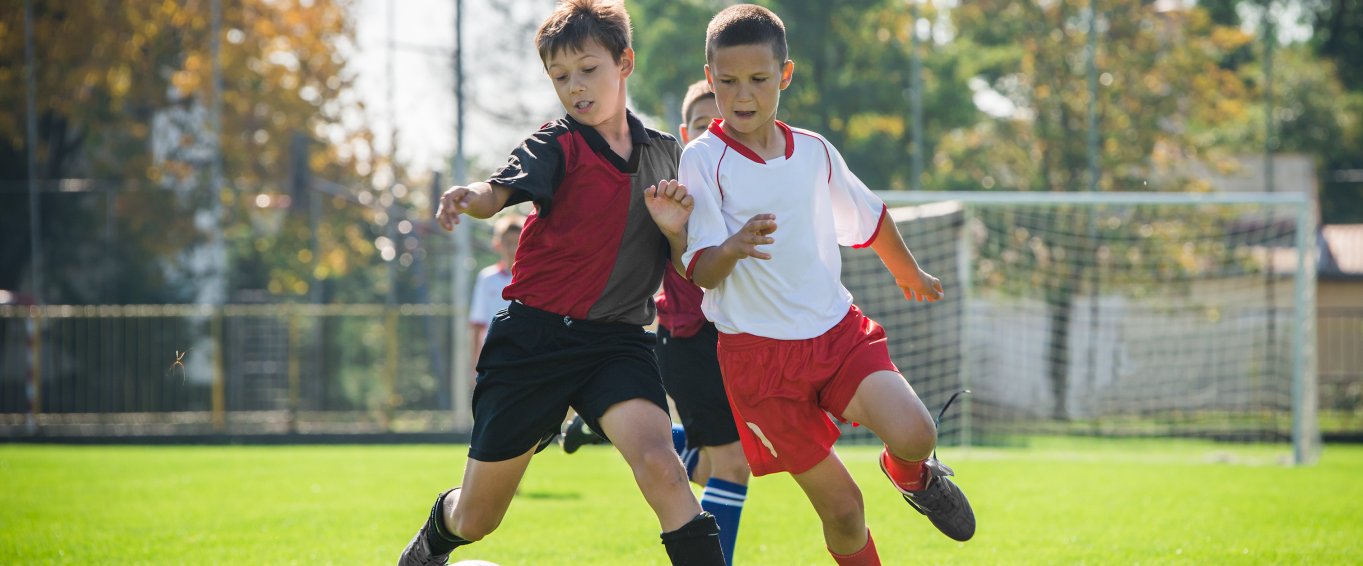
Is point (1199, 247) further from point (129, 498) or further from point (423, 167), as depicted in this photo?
point (129, 498)

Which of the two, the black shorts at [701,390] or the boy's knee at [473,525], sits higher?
the black shorts at [701,390]

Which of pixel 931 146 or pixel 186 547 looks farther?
pixel 931 146

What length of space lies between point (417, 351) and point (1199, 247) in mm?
12375

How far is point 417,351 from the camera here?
21.1 metres

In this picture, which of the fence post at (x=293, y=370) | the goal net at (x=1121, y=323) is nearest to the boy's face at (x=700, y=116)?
the goal net at (x=1121, y=323)

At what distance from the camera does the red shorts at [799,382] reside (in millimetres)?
4207

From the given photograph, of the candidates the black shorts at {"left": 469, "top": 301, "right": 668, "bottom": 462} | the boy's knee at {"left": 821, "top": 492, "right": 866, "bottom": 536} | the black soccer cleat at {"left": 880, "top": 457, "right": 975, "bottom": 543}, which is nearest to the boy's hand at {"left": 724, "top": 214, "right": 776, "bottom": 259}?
the black shorts at {"left": 469, "top": 301, "right": 668, "bottom": 462}

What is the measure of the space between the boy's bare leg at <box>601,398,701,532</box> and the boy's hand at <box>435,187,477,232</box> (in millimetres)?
824

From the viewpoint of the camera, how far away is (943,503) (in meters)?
4.50

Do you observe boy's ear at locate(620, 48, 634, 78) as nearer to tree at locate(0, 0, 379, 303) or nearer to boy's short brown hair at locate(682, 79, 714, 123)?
boy's short brown hair at locate(682, 79, 714, 123)

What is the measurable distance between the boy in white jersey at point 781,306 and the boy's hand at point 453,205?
0.76m

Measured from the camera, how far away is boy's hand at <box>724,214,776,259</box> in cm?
385

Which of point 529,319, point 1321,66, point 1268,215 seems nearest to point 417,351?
point 1268,215

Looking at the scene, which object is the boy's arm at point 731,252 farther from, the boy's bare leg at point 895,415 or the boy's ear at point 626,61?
the boy's ear at point 626,61
